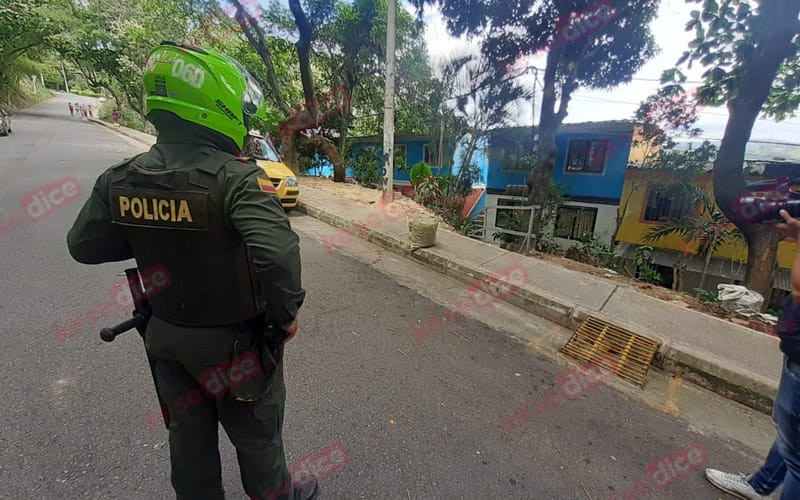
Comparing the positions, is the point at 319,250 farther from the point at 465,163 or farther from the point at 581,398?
the point at 465,163

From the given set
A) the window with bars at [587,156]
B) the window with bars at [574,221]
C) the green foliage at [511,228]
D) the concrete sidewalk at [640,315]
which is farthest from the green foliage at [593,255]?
the window with bars at [587,156]

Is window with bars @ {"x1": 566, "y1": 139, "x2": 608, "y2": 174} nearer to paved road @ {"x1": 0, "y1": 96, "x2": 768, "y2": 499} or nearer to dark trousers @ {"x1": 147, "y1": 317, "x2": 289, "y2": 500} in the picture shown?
paved road @ {"x1": 0, "y1": 96, "x2": 768, "y2": 499}

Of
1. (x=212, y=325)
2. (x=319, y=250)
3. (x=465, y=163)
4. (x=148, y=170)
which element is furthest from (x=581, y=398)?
(x=465, y=163)

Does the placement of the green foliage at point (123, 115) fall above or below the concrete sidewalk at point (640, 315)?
above

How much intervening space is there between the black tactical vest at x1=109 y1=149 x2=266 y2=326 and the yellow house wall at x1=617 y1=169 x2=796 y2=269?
12942 millimetres

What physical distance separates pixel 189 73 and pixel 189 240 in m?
0.55

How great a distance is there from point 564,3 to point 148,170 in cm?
1015

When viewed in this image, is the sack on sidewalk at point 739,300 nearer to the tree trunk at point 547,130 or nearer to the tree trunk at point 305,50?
the tree trunk at point 547,130

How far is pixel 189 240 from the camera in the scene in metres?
1.12

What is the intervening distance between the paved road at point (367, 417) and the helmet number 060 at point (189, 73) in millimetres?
1820

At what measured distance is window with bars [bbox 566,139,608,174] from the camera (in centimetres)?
1239

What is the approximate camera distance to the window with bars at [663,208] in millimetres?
11164

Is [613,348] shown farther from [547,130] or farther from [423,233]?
[547,130]

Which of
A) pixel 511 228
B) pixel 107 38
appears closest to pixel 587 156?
pixel 511 228
